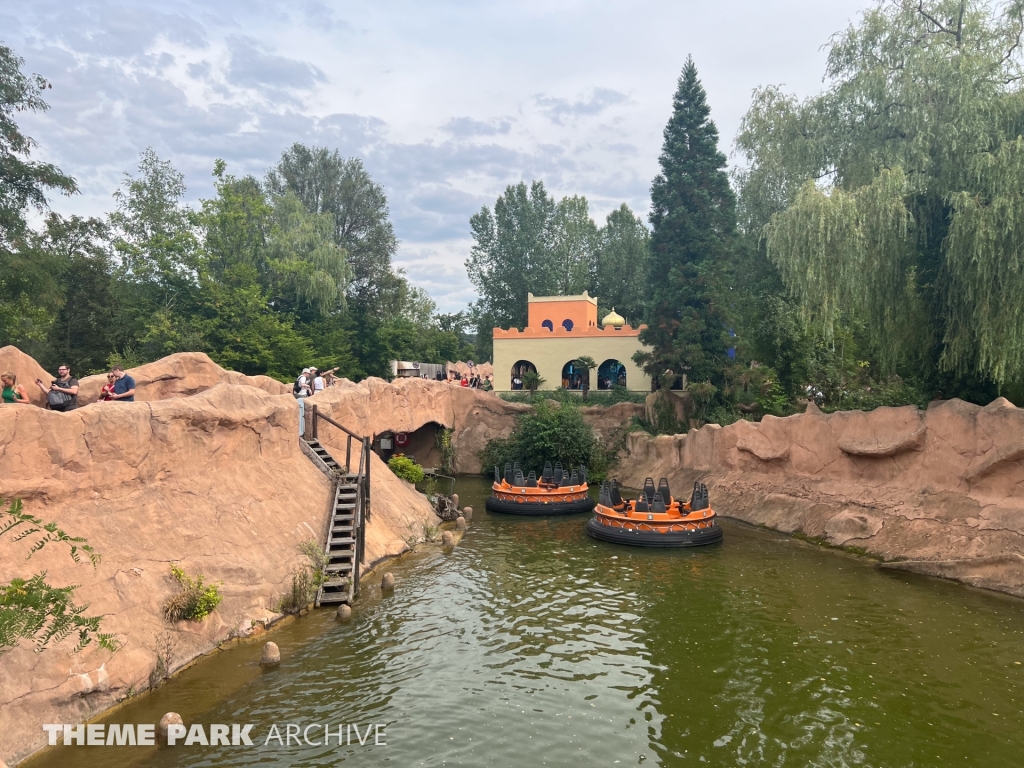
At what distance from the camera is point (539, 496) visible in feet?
72.4

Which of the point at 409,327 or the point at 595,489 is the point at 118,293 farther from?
the point at 595,489

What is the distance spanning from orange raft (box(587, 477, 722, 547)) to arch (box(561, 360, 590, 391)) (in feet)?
67.5

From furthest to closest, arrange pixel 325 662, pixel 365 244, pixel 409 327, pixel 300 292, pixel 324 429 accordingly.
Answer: pixel 365 244
pixel 409 327
pixel 300 292
pixel 324 429
pixel 325 662

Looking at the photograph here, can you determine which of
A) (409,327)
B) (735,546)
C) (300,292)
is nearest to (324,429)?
(735,546)

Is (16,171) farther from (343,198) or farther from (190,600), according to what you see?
(343,198)

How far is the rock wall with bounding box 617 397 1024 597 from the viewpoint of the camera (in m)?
14.0

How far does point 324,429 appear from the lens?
1911 cm

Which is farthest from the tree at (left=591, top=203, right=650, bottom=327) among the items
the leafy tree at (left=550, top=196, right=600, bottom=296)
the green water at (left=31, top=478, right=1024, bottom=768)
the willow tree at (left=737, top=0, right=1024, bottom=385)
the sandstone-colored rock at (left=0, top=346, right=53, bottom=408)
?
the sandstone-colored rock at (left=0, top=346, right=53, bottom=408)

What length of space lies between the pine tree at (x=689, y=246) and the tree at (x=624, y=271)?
18.1 metres

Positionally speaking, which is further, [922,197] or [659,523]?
[659,523]

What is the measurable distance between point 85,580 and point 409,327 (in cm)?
3514

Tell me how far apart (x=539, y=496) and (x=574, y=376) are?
20.1 metres

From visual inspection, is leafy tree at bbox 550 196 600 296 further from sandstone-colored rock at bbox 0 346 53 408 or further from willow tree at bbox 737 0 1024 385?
sandstone-colored rock at bbox 0 346 53 408

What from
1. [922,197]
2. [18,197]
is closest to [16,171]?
[18,197]
